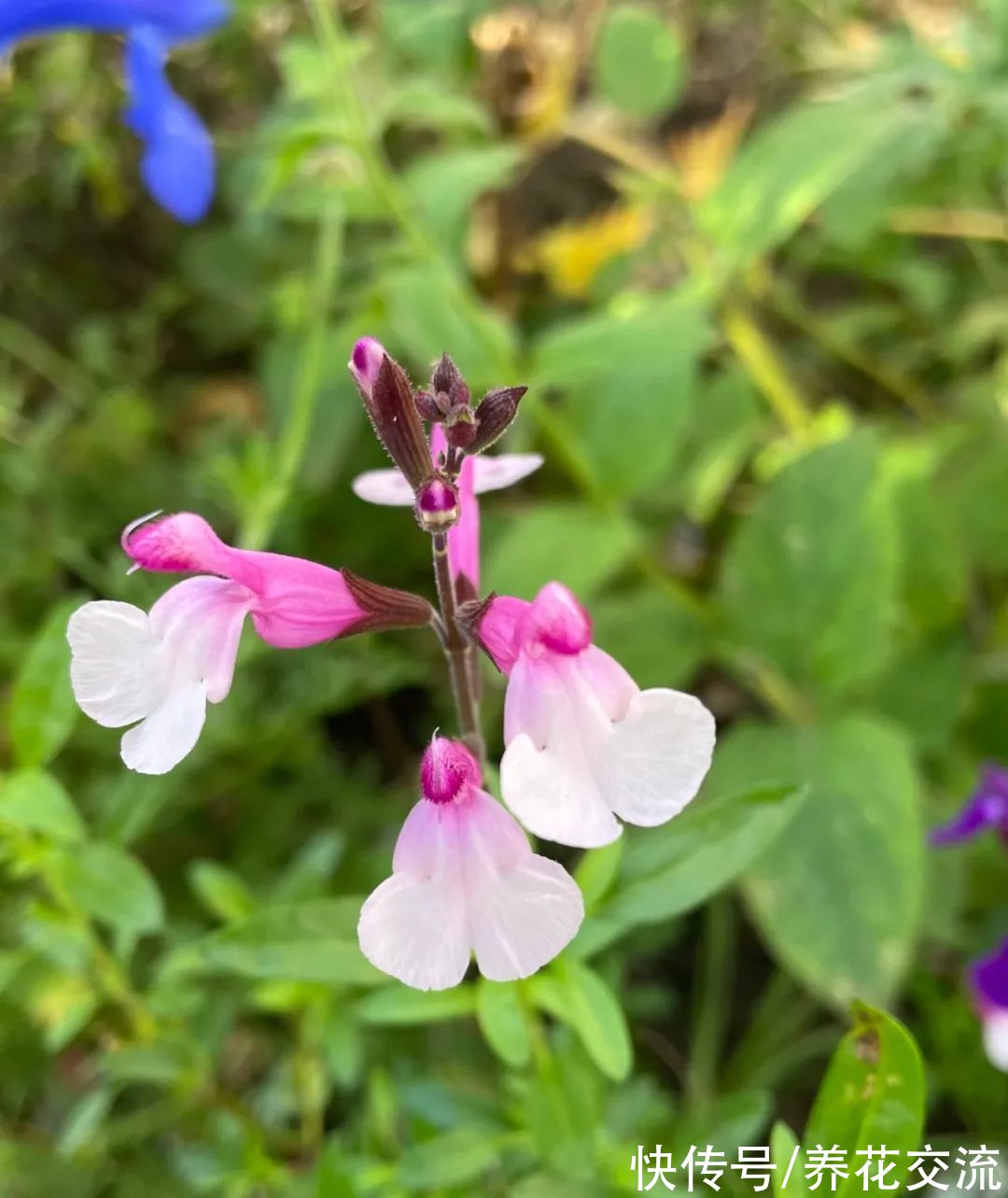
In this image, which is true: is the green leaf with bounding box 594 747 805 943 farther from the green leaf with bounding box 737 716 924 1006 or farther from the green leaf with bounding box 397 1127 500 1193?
the green leaf with bounding box 737 716 924 1006

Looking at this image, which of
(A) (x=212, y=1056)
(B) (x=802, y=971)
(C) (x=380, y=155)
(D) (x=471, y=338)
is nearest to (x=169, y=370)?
(C) (x=380, y=155)

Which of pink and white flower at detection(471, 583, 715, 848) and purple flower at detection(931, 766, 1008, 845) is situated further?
purple flower at detection(931, 766, 1008, 845)

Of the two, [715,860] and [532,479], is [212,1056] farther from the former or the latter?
[532,479]

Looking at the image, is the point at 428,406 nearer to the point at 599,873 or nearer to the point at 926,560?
the point at 599,873

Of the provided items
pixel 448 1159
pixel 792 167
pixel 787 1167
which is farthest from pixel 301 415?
pixel 787 1167

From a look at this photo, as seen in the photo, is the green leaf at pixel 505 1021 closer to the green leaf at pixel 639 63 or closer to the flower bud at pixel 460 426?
the flower bud at pixel 460 426

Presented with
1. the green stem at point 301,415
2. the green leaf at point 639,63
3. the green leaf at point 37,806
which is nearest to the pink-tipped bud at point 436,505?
the green leaf at point 37,806

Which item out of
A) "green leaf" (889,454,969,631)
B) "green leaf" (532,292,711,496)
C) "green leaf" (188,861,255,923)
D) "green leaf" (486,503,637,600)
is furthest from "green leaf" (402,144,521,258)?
"green leaf" (188,861,255,923)
